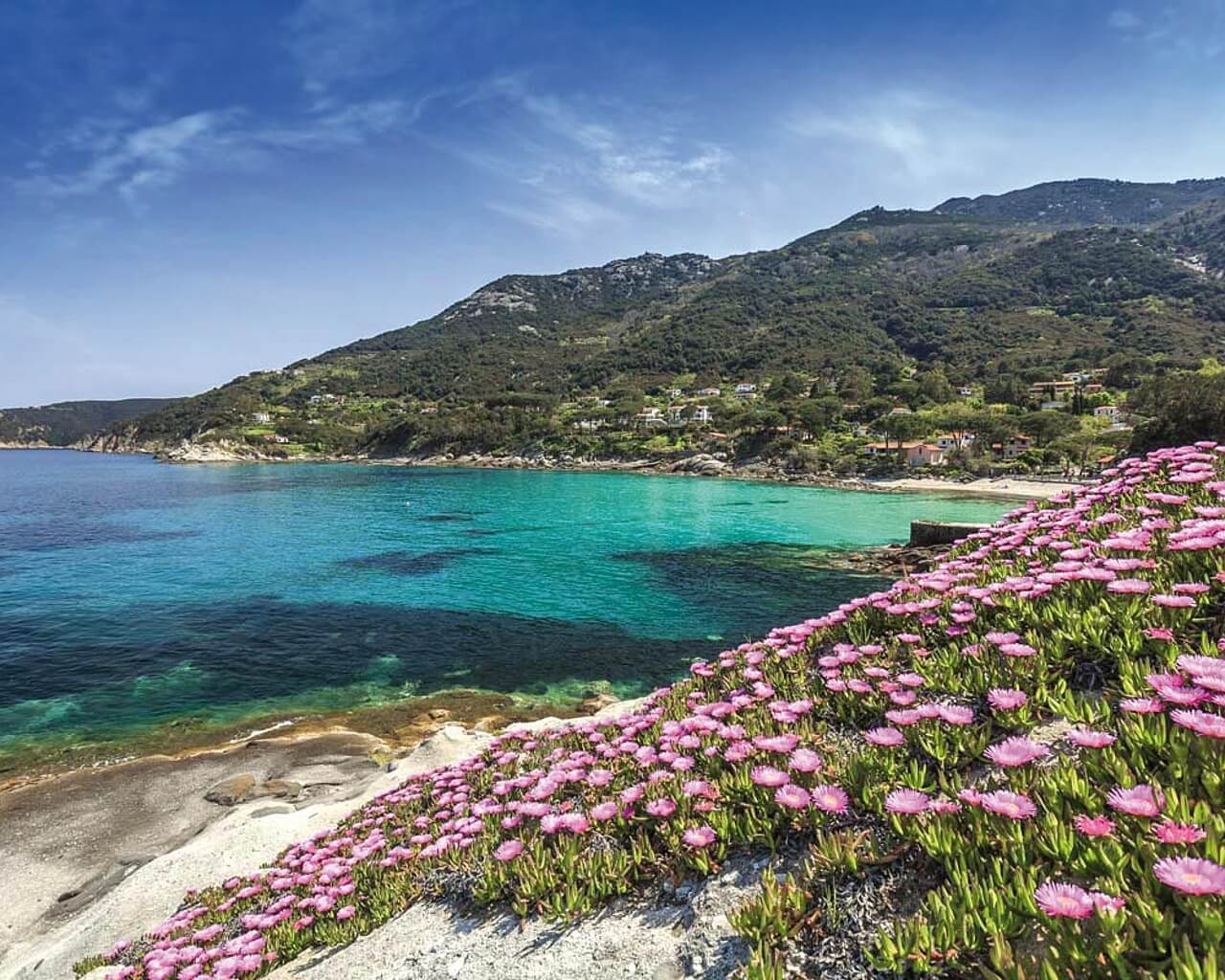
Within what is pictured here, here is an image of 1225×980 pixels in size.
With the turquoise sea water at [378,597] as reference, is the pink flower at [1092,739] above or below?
above

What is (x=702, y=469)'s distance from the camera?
112m

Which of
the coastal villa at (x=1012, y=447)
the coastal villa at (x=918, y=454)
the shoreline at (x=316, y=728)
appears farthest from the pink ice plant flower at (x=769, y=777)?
the coastal villa at (x=1012, y=447)

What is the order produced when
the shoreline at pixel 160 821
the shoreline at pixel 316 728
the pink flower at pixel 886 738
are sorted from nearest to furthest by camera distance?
the pink flower at pixel 886 738
the shoreline at pixel 160 821
the shoreline at pixel 316 728

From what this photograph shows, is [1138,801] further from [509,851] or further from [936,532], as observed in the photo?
[936,532]

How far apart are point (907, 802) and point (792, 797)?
25.0 inches

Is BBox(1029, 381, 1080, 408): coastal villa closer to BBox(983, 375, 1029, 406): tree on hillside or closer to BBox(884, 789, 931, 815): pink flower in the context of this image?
BBox(983, 375, 1029, 406): tree on hillside

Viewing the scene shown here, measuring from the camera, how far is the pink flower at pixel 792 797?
345 centimetres

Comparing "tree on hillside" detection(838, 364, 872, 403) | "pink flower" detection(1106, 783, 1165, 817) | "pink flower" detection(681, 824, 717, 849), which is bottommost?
"pink flower" detection(681, 824, 717, 849)

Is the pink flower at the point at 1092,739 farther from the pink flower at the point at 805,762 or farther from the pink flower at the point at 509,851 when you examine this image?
the pink flower at the point at 509,851

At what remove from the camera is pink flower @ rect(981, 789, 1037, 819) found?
8.80 ft

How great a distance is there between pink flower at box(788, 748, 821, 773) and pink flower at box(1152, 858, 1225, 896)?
1682 millimetres

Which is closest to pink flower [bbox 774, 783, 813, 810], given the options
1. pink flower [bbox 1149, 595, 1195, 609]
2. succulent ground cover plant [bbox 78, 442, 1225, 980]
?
succulent ground cover plant [bbox 78, 442, 1225, 980]

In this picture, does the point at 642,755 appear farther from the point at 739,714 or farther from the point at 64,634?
the point at 64,634

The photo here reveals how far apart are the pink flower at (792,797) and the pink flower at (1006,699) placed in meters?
1.30
